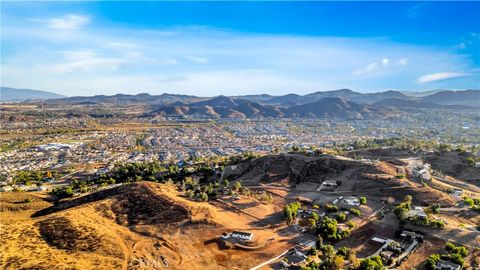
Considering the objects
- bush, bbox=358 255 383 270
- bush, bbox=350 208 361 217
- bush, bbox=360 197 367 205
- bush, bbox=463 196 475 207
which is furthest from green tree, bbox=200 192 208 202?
bush, bbox=463 196 475 207

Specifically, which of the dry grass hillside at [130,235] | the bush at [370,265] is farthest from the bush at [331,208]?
the bush at [370,265]

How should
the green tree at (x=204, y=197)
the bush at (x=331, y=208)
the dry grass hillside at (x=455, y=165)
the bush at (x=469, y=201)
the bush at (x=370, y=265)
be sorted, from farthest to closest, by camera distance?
the dry grass hillside at (x=455, y=165)
the green tree at (x=204, y=197)
the bush at (x=469, y=201)
the bush at (x=331, y=208)
the bush at (x=370, y=265)

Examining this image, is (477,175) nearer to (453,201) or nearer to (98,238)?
(453,201)

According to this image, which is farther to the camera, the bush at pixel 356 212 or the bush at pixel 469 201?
the bush at pixel 469 201

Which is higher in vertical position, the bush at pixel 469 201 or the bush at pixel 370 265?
the bush at pixel 469 201

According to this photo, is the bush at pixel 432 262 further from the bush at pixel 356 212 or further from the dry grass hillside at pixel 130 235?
the dry grass hillside at pixel 130 235

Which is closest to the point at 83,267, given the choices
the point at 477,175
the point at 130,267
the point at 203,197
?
the point at 130,267

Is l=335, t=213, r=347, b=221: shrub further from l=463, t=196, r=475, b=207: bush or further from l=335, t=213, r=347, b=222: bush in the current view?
l=463, t=196, r=475, b=207: bush

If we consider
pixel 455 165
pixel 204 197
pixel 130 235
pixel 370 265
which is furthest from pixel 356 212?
pixel 455 165

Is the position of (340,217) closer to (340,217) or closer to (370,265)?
(340,217)
